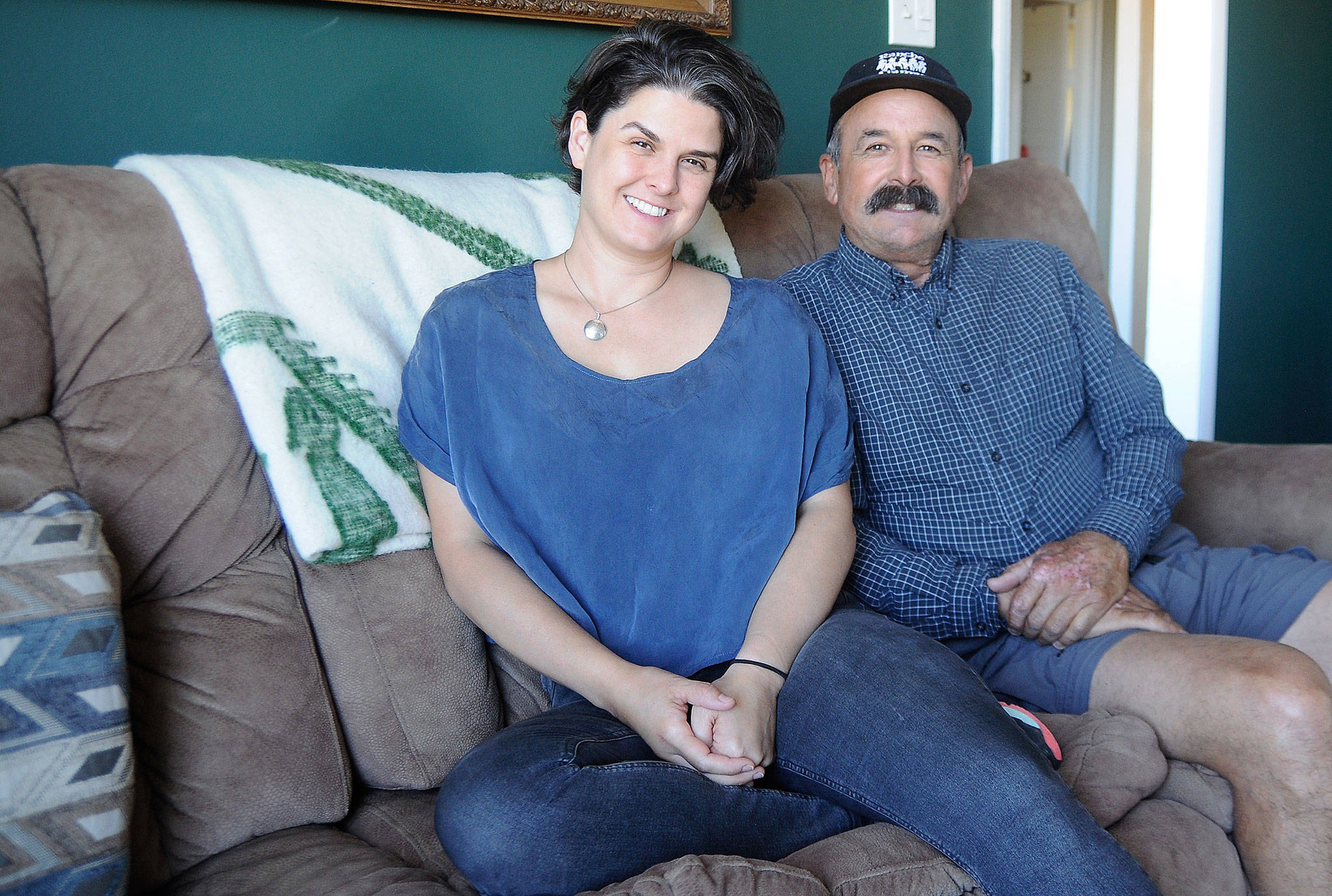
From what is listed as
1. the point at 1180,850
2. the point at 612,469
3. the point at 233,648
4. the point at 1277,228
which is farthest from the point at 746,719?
the point at 1277,228

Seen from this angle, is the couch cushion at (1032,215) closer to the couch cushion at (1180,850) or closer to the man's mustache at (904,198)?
the man's mustache at (904,198)

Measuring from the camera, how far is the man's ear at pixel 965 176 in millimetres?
1674

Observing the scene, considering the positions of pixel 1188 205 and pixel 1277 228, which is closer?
pixel 1188 205

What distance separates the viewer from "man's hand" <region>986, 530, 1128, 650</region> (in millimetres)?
1274

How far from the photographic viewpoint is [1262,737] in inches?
40.4

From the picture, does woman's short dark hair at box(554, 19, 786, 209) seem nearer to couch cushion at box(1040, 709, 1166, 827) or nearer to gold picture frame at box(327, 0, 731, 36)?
gold picture frame at box(327, 0, 731, 36)

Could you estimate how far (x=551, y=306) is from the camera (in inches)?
47.2

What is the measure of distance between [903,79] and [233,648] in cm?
126

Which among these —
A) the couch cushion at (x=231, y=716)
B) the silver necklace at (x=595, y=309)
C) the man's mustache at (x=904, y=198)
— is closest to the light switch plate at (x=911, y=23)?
the man's mustache at (x=904, y=198)

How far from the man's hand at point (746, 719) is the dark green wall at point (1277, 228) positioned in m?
2.68

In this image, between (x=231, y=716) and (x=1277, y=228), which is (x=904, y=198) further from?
(x=1277, y=228)

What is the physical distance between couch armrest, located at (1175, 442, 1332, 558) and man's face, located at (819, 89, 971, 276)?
0.59 m

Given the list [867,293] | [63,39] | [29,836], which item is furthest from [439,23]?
[29,836]

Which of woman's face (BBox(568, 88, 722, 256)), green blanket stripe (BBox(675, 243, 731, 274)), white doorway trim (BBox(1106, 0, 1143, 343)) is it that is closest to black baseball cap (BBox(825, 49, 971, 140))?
green blanket stripe (BBox(675, 243, 731, 274))
